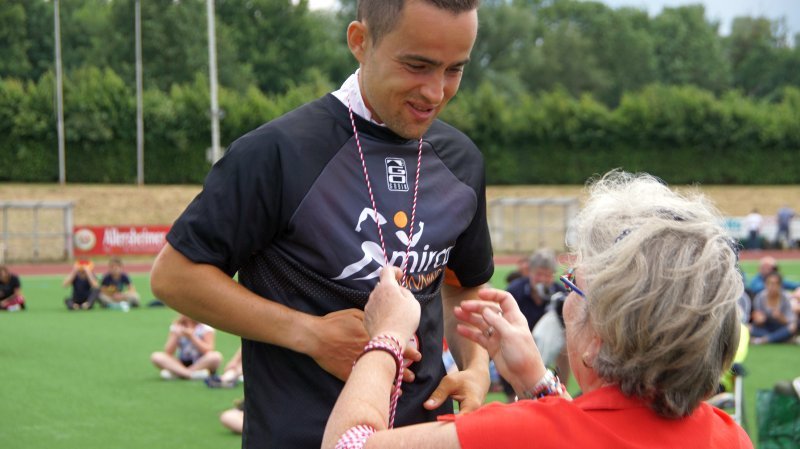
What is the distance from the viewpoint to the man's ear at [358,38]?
2.97 m

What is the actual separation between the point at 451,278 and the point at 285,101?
53258mm

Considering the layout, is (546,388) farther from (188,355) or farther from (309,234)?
(188,355)

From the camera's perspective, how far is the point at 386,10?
287 centimetres

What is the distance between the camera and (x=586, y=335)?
95.9 inches

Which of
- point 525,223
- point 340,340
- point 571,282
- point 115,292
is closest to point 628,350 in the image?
point 571,282

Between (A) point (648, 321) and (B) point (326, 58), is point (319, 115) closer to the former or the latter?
(A) point (648, 321)

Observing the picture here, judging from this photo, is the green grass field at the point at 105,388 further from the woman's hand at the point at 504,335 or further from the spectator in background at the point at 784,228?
the spectator in background at the point at 784,228

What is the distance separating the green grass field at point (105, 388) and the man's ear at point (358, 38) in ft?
24.0

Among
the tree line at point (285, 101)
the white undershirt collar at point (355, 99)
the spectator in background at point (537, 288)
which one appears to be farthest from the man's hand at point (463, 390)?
the tree line at point (285, 101)

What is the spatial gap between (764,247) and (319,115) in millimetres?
42780

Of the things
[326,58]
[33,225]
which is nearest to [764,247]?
[33,225]

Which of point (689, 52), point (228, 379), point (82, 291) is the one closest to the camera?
point (228, 379)

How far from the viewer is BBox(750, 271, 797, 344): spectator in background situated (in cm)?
1702

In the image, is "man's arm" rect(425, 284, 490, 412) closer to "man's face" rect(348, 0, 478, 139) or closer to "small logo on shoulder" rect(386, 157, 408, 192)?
"small logo on shoulder" rect(386, 157, 408, 192)
